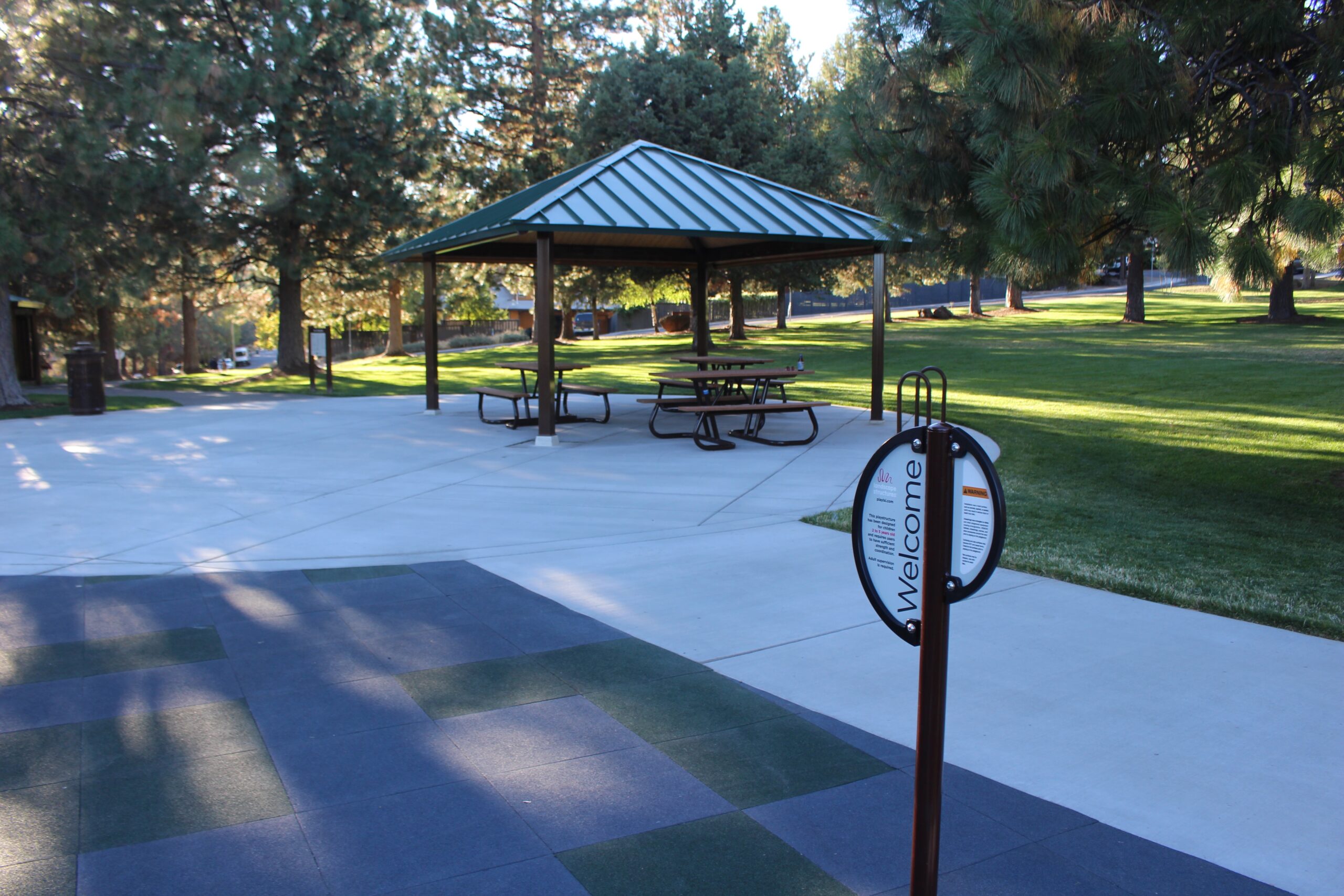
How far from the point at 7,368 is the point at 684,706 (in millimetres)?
19047

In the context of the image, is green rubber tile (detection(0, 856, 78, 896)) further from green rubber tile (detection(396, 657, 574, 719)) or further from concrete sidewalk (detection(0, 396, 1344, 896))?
concrete sidewalk (detection(0, 396, 1344, 896))

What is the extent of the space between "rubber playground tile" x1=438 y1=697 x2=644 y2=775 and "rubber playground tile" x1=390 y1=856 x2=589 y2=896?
0.66 metres

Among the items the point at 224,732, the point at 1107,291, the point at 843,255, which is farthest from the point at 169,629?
the point at 1107,291

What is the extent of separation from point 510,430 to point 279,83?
48.8 feet

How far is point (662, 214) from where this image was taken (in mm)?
13016

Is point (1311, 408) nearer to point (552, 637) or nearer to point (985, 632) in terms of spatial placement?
point (985, 632)

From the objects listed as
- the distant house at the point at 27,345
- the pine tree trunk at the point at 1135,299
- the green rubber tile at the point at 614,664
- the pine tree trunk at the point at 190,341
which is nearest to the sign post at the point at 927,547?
the green rubber tile at the point at 614,664

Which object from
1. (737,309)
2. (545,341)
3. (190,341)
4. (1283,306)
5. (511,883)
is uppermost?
(737,309)

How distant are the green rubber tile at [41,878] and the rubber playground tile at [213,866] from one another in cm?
4

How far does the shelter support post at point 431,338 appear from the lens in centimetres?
1719

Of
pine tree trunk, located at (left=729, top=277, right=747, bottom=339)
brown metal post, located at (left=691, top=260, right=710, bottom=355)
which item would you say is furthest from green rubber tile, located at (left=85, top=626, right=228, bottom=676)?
pine tree trunk, located at (left=729, top=277, right=747, bottom=339)

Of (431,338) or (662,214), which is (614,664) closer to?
(662,214)

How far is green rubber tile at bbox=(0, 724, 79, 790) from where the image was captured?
3711 millimetres

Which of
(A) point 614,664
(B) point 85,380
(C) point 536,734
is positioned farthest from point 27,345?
(C) point 536,734
